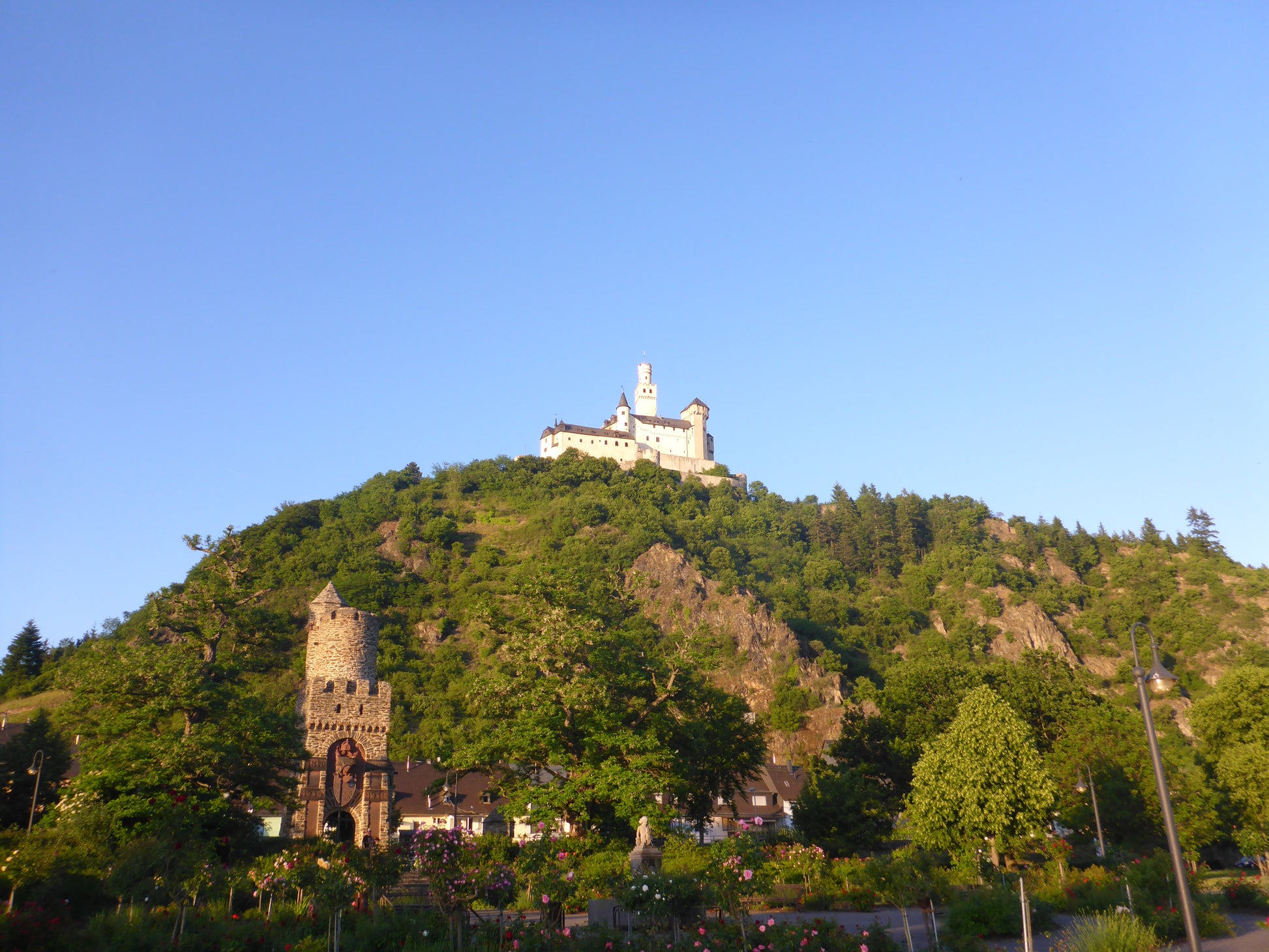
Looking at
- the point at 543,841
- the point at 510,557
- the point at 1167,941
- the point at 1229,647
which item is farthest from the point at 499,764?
the point at 1229,647

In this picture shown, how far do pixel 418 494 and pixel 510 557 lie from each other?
27431 millimetres

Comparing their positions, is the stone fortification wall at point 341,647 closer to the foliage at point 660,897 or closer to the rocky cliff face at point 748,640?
the foliage at point 660,897


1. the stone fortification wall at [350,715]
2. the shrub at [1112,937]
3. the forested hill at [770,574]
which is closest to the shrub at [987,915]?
the shrub at [1112,937]

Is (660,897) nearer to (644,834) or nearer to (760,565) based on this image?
(644,834)

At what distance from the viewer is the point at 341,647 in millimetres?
39000

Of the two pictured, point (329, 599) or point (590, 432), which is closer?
point (329, 599)

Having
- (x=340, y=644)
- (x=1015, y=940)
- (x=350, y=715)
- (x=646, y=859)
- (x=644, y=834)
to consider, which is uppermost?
(x=340, y=644)

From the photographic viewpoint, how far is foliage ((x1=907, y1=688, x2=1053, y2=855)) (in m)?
30.3

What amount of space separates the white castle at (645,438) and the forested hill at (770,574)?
5904 mm

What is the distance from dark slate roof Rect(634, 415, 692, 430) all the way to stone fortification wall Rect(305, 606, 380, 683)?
11552cm

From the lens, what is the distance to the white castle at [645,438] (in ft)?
478

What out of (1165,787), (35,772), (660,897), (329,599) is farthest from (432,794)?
(1165,787)

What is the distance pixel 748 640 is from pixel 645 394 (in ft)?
246

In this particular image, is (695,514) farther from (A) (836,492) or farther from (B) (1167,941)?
(B) (1167,941)
